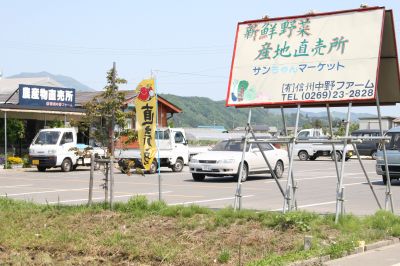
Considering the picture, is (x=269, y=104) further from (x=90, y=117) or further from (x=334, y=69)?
(x=90, y=117)

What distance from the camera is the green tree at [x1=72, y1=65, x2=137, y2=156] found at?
1215 cm

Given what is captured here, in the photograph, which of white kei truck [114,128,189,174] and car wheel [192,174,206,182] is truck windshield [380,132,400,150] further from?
white kei truck [114,128,189,174]

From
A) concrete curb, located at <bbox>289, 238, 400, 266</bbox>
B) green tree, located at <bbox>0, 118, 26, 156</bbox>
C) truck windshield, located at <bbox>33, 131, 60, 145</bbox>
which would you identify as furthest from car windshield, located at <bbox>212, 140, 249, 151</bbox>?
green tree, located at <bbox>0, 118, 26, 156</bbox>

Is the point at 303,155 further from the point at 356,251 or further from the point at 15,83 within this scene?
the point at 356,251

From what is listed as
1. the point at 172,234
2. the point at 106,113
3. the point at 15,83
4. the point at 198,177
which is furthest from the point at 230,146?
the point at 15,83

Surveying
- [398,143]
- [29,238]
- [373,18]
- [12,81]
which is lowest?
[29,238]

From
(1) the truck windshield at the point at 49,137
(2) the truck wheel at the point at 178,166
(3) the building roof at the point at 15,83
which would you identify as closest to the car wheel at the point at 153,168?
(2) the truck wheel at the point at 178,166

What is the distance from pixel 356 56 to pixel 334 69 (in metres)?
0.42

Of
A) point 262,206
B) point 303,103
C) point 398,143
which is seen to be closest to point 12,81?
point 398,143

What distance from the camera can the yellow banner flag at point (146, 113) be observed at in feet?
43.8

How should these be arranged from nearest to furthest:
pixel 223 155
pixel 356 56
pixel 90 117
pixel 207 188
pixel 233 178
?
1. pixel 356 56
2. pixel 90 117
3. pixel 207 188
4. pixel 223 155
5. pixel 233 178

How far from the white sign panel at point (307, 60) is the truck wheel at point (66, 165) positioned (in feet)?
65.3

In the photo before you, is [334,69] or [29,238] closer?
[29,238]

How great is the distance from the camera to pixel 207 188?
805 inches
